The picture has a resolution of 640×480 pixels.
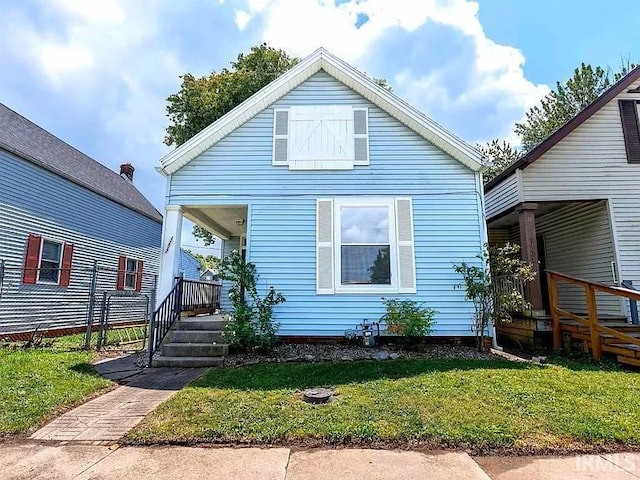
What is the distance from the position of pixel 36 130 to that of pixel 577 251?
17195 mm

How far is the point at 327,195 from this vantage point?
816 cm

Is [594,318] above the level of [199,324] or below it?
above

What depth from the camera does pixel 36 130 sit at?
13086mm

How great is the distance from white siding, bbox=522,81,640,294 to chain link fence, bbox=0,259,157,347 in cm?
916

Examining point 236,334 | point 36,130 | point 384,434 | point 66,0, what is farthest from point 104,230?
point 384,434

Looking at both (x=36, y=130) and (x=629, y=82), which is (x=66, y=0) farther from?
(x=629, y=82)

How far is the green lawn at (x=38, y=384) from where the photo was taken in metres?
3.96

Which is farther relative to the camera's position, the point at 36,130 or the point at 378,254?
the point at 36,130

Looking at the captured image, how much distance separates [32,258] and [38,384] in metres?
7.07

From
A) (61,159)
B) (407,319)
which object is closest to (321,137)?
(407,319)

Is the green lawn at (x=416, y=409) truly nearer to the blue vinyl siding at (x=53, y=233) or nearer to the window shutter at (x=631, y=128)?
the window shutter at (x=631, y=128)

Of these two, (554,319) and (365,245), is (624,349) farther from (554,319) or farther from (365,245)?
(365,245)

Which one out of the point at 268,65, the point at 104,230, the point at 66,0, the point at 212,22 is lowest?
the point at 104,230

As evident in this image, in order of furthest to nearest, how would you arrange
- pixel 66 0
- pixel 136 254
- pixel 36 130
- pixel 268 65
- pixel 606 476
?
pixel 268 65 < pixel 136 254 < pixel 36 130 < pixel 66 0 < pixel 606 476
